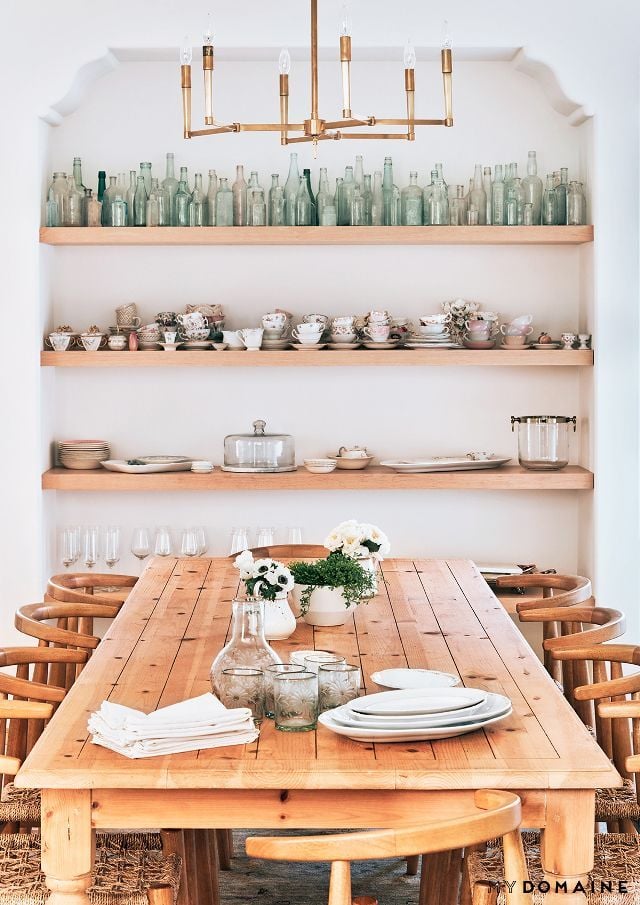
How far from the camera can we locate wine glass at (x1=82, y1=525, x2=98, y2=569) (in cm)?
477

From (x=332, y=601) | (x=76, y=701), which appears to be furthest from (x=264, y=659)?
(x=332, y=601)

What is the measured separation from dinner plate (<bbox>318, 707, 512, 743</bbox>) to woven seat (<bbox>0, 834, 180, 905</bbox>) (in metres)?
0.47

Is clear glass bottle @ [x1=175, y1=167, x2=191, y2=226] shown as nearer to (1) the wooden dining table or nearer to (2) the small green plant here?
(2) the small green plant

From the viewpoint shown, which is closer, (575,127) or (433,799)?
(433,799)

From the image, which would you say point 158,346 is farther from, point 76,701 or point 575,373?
point 76,701

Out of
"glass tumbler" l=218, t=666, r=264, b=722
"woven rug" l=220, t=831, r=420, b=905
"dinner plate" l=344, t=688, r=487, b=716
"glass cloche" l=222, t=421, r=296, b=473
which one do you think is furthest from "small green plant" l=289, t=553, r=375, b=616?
"glass cloche" l=222, t=421, r=296, b=473

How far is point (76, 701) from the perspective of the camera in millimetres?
2451

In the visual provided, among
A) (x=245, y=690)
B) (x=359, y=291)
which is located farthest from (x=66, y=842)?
(x=359, y=291)

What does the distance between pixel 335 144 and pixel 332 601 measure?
2.40 meters

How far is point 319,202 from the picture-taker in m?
4.65

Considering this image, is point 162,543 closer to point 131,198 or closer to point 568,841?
point 131,198

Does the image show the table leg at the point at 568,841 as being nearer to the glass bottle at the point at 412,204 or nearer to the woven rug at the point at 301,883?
the woven rug at the point at 301,883

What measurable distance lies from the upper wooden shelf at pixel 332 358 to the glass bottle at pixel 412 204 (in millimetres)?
518

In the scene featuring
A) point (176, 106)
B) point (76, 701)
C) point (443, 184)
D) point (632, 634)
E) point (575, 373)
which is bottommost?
Answer: point (632, 634)
